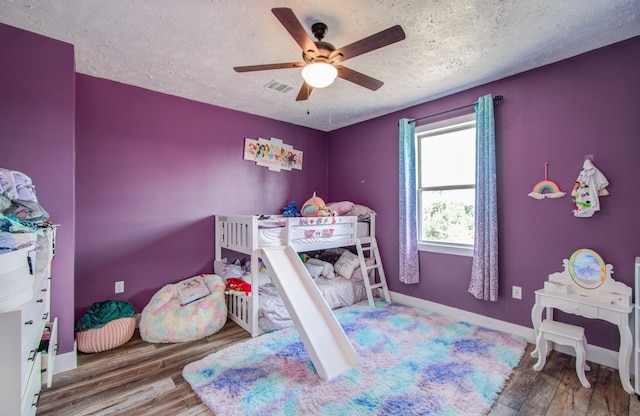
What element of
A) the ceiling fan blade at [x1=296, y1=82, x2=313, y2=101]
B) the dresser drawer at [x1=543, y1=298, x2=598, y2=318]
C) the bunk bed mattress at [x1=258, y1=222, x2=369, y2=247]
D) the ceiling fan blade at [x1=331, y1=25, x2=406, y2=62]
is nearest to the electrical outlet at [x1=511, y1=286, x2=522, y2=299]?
the dresser drawer at [x1=543, y1=298, x2=598, y2=318]

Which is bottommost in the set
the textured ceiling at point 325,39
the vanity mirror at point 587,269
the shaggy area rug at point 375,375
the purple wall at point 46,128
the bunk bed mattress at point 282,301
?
the shaggy area rug at point 375,375

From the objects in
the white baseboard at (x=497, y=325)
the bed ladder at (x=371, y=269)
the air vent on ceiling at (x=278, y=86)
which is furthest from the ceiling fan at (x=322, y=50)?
the white baseboard at (x=497, y=325)

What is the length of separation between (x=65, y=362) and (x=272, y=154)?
294 cm

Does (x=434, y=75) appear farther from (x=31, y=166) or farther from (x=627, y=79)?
(x=31, y=166)

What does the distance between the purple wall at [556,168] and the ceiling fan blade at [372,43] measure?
183 centimetres

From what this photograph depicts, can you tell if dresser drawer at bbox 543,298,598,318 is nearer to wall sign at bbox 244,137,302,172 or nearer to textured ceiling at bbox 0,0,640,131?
textured ceiling at bbox 0,0,640,131

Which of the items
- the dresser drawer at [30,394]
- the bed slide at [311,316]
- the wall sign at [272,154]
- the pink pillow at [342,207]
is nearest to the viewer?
the dresser drawer at [30,394]

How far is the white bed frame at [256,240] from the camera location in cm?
277

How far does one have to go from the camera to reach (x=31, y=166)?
6.72 feet

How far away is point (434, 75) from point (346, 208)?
1897 mm

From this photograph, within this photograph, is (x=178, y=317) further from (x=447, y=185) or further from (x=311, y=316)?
(x=447, y=185)

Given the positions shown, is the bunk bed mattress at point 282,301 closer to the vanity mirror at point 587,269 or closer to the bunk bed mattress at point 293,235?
the bunk bed mattress at point 293,235

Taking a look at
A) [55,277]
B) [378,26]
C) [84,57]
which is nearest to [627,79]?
[378,26]

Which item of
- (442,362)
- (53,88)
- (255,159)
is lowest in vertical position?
(442,362)
